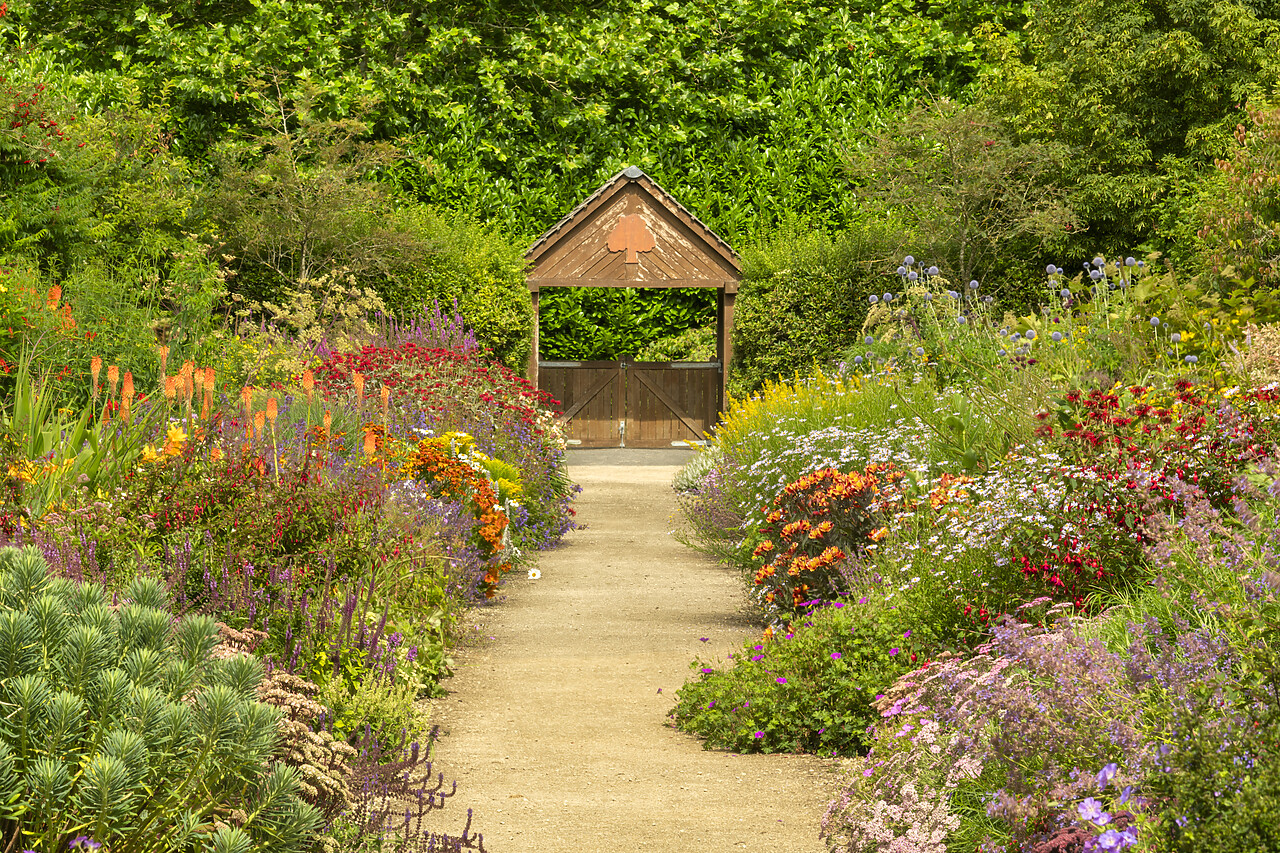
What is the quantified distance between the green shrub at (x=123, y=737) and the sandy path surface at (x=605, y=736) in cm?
133

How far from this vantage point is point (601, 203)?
1823 centimetres

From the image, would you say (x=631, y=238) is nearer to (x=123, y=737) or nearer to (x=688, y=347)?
(x=688, y=347)

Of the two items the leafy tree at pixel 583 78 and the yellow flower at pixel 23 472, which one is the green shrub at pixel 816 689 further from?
the leafy tree at pixel 583 78

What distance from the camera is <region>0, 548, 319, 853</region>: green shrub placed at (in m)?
2.52

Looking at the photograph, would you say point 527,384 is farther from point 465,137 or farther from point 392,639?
point 465,137

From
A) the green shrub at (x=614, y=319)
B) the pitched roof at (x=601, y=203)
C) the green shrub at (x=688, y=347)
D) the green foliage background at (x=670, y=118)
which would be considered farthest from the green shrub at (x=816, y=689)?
the green shrub at (x=614, y=319)

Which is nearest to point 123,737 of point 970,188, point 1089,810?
point 1089,810

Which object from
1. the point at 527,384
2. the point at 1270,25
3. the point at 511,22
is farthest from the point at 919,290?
the point at 511,22

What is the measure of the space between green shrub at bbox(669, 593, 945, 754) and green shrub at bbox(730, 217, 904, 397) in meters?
12.9

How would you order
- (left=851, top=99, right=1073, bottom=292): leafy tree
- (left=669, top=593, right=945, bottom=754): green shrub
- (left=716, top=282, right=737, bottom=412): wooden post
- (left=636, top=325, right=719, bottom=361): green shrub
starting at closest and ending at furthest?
(left=669, top=593, right=945, bottom=754): green shrub
(left=851, top=99, right=1073, bottom=292): leafy tree
(left=716, top=282, right=737, bottom=412): wooden post
(left=636, top=325, right=719, bottom=361): green shrub

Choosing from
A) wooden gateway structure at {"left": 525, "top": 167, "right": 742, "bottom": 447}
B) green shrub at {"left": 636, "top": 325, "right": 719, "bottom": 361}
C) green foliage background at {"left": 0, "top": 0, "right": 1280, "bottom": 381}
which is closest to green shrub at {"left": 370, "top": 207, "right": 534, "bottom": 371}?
green foliage background at {"left": 0, "top": 0, "right": 1280, "bottom": 381}

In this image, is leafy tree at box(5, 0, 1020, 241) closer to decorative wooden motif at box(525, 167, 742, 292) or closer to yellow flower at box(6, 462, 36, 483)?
decorative wooden motif at box(525, 167, 742, 292)

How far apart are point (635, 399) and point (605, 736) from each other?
49.3 feet

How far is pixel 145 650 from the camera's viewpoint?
109 inches
